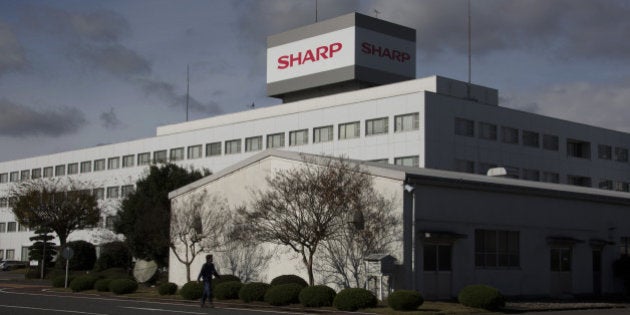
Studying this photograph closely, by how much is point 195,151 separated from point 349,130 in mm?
21715

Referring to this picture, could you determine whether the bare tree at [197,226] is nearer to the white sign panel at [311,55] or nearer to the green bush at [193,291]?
the green bush at [193,291]

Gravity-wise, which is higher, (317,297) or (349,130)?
(349,130)

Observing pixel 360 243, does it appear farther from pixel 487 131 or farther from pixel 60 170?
pixel 60 170

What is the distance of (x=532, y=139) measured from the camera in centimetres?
7538

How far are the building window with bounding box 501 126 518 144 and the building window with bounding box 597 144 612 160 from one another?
43.8 ft

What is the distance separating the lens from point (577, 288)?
41.0 m

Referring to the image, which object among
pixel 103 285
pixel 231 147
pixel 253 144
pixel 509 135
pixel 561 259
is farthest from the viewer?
pixel 231 147

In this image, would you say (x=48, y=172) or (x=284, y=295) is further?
(x=48, y=172)

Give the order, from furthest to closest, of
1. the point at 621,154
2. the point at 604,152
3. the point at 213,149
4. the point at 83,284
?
the point at 621,154 < the point at 213,149 < the point at 604,152 < the point at 83,284

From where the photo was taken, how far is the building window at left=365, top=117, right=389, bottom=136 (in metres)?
69.3

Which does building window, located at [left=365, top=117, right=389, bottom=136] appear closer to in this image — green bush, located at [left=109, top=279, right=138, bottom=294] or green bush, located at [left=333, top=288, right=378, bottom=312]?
green bush, located at [left=109, top=279, right=138, bottom=294]

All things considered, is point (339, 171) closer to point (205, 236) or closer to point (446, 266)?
point (446, 266)

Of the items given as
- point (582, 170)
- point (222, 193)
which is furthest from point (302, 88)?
point (222, 193)

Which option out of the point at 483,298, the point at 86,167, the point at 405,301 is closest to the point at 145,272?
the point at 405,301
